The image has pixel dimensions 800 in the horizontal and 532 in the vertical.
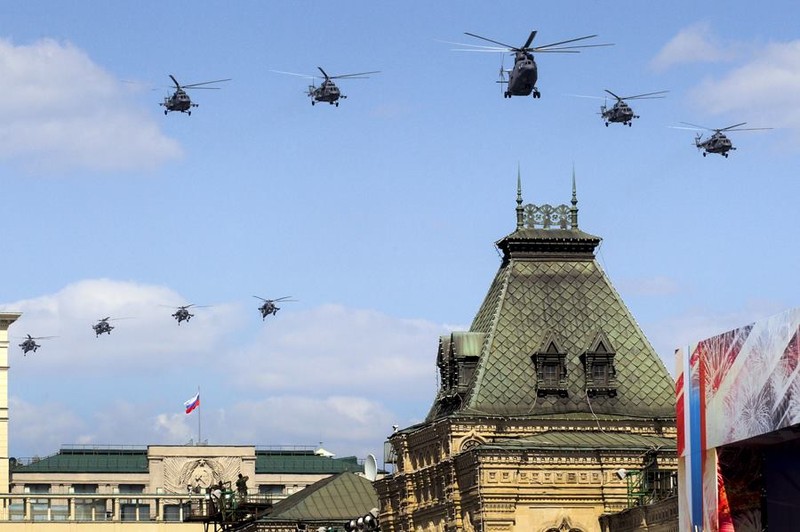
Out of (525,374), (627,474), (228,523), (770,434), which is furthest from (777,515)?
(228,523)

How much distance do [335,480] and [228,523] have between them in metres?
8.30

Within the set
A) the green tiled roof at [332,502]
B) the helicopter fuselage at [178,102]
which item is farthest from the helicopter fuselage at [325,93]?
the green tiled roof at [332,502]

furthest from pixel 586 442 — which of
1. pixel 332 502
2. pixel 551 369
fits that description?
pixel 332 502

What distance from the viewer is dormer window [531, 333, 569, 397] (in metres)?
110

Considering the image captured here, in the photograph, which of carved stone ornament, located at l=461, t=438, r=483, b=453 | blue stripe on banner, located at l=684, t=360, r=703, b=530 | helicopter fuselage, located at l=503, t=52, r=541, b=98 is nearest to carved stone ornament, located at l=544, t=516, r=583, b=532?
carved stone ornament, located at l=461, t=438, r=483, b=453

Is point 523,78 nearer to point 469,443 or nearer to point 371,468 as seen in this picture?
point 469,443

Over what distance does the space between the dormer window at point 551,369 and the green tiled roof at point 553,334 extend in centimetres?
31

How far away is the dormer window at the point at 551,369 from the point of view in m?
110

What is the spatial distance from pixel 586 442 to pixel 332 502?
48219 millimetres

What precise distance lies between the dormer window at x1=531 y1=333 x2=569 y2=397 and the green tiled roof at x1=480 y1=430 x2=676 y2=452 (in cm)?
303

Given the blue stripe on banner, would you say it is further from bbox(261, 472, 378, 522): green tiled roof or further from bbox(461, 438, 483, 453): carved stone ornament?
bbox(261, 472, 378, 522): green tiled roof

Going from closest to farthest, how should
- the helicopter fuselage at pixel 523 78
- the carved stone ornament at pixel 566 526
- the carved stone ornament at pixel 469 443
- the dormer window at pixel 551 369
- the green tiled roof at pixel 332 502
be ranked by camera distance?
the helicopter fuselage at pixel 523 78 → the carved stone ornament at pixel 566 526 → the carved stone ornament at pixel 469 443 → the dormer window at pixel 551 369 → the green tiled roof at pixel 332 502

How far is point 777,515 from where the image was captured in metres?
81.6

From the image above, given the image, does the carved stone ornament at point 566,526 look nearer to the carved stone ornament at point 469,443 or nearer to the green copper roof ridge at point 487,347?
the carved stone ornament at point 469,443
